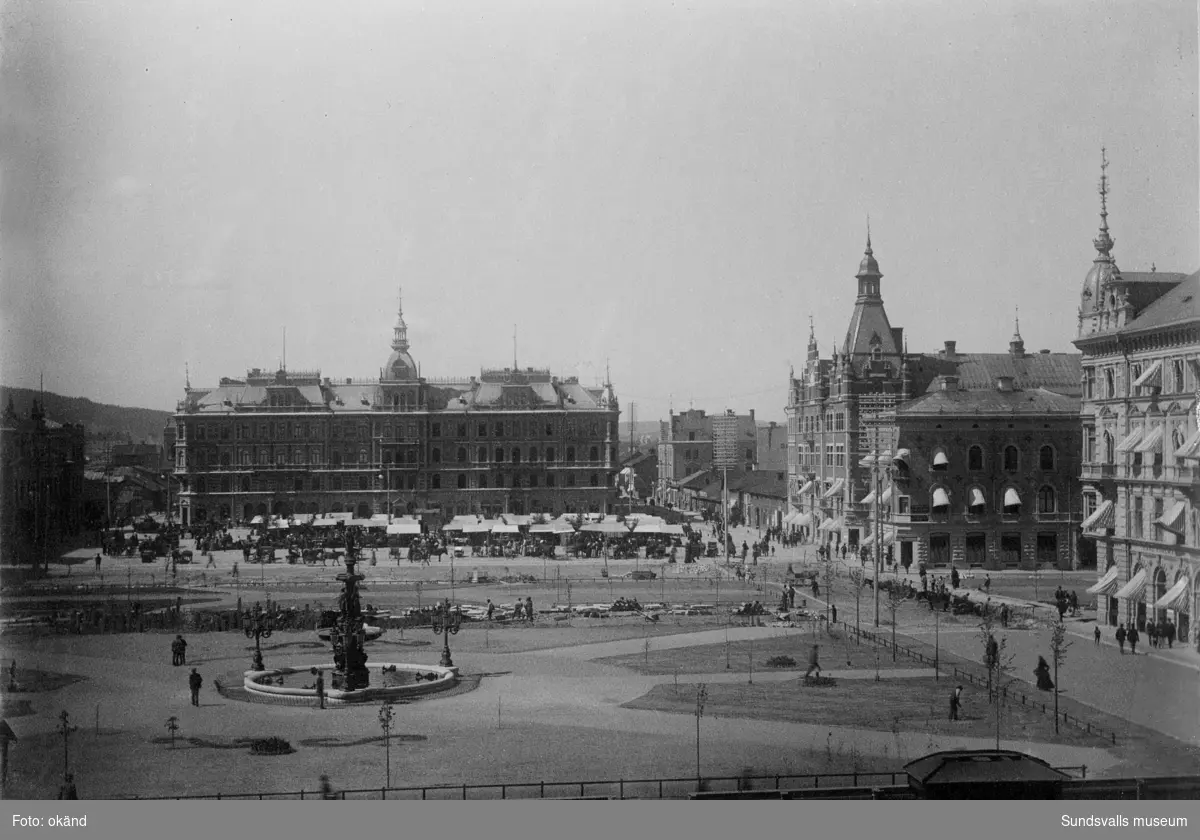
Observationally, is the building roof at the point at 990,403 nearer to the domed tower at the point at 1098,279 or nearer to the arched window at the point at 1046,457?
the arched window at the point at 1046,457

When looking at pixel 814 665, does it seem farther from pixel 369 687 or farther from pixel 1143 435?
pixel 1143 435

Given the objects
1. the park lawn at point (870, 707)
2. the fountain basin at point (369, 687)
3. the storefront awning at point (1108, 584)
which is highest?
the storefront awning at point (1108, 584)

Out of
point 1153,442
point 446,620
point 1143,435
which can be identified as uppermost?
point 1143,435

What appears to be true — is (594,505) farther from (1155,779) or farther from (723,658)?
(1155,779)

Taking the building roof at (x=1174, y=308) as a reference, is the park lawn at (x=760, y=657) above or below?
below

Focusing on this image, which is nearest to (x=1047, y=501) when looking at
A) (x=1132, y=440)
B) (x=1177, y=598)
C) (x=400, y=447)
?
(x=1132, y=440)

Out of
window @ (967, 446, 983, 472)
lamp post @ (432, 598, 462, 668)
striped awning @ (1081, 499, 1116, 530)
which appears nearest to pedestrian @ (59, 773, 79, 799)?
lamp post @ (432, 598, 462, 668)

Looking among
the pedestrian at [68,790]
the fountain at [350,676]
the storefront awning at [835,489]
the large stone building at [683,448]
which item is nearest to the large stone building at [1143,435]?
the storefront awning at [835,489]
